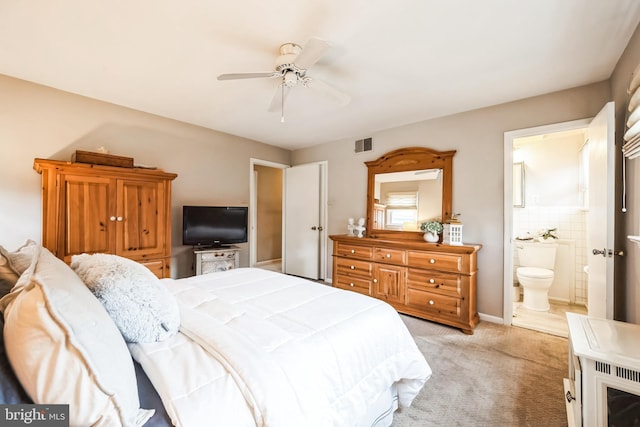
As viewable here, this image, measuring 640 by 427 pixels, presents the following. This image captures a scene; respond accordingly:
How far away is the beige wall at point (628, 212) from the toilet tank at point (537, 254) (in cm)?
154

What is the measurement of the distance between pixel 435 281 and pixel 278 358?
243 cm

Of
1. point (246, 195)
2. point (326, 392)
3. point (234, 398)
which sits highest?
point (246, 195)

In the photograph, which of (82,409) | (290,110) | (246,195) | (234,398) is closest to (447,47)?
(290,110)

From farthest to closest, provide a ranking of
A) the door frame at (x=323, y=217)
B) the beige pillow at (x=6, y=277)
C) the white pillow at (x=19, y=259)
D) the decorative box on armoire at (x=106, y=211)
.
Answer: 1. the door frame at (x=323, y=217)
2. the decorative box on armoire at (x=106, y=211)
3. the white pillow at (x=19, y=259)
4. the beige pillow at (x=6, y=277)

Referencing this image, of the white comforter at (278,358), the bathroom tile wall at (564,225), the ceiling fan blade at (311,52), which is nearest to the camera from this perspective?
the white comforter at (278,358)

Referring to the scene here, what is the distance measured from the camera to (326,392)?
3.46 feet

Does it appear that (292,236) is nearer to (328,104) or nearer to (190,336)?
(328,104)

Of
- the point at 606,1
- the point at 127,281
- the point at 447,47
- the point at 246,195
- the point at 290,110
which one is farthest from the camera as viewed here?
the point at 246,195

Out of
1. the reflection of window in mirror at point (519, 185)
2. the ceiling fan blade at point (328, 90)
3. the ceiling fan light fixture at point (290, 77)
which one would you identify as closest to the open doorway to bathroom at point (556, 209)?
the reflection of window in mirror at point (519, 185)

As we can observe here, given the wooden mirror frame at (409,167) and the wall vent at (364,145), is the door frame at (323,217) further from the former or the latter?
the wooden mirror frame at (409,167)

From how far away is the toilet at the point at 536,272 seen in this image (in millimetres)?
3342

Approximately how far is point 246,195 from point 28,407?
390cm

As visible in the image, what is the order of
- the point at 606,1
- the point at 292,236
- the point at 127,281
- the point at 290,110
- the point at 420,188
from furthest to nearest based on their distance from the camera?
the point at 292,236 < the point at 420,188 < the point at 290,110 < the point at 606,1 < the point at 127,281

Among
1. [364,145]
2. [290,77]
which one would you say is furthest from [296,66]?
[364,145]
